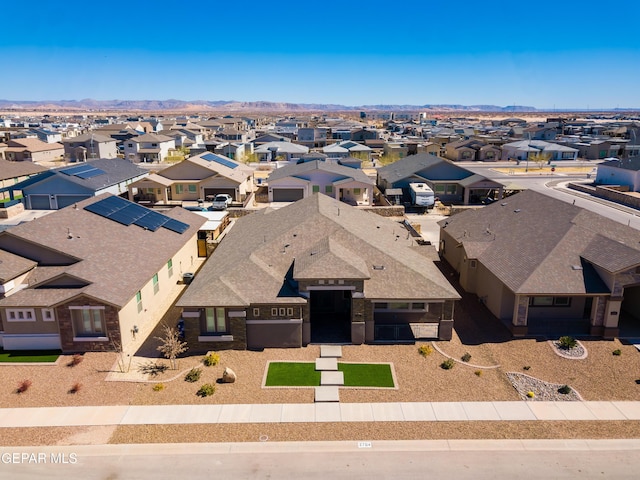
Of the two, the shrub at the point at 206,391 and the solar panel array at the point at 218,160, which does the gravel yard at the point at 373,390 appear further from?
the solar panel array at the point at 218,160

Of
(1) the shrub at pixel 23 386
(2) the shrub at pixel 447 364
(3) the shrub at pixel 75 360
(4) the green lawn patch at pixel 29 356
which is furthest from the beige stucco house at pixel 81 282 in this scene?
(2) the shrub at pixel 447 364

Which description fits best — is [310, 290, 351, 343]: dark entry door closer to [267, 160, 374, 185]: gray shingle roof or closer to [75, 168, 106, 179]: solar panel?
[267, 160, 374, 185]: gray shingle roof

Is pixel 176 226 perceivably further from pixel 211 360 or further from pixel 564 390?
pixel 564 390

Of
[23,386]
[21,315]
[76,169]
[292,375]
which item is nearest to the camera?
[23,386]

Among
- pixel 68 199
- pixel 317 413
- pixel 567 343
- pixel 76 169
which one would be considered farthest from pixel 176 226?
pixel 76 169

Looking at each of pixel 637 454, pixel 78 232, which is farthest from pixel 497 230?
pixel 78 232

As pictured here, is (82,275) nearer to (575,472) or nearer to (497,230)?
(575,472)
